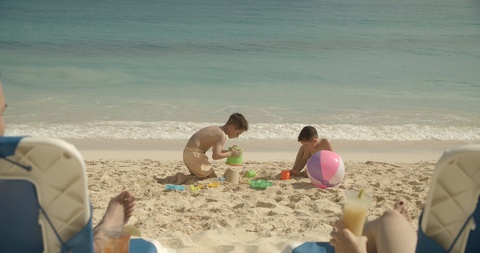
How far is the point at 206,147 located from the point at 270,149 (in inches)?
71.8

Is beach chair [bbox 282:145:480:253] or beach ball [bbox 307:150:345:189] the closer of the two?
beach chair [bbox 282:145:480:253]

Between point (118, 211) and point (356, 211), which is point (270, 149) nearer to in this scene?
point (118, 211)

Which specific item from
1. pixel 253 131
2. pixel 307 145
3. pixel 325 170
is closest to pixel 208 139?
pixel 307 145

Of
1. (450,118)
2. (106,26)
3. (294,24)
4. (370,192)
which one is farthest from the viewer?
(294,24)

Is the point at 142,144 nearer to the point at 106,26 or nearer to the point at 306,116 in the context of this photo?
the point at 306,116

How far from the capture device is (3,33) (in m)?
24.2

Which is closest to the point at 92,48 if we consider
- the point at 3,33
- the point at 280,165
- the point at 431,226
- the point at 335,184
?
the point at 3,33

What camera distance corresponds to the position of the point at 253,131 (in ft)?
32.8

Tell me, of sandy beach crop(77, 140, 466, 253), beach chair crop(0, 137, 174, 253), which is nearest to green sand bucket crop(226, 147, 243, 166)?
sandy beach crop(77, 140, 466, 253)

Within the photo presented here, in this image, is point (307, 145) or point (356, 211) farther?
point (307, 145)

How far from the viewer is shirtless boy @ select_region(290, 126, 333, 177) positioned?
7109mm

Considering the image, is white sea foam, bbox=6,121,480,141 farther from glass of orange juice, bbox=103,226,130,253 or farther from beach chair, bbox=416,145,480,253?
beach chair, bbox=416,145,480,253

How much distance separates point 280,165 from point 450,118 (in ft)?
15.0

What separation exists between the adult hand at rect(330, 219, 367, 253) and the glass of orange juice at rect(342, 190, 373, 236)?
0.12 ft
